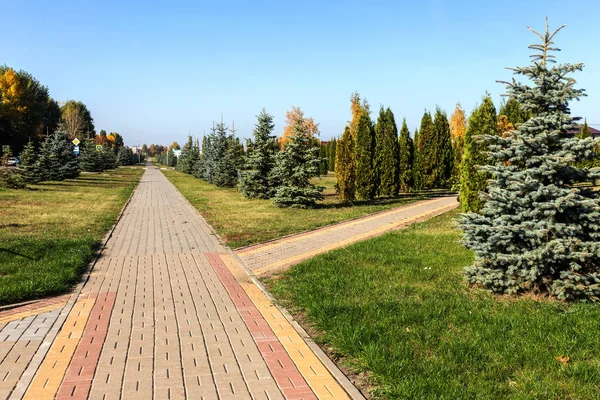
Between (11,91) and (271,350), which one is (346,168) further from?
(11,91)

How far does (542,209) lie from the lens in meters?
5.88

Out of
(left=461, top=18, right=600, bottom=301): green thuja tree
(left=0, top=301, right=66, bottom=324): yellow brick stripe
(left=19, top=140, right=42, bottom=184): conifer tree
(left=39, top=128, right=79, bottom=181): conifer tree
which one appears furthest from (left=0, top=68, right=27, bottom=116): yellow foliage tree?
(left=461, top=18, right=600, bottom=301): green thuja tree

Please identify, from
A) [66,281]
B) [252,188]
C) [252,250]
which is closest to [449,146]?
[252,188]

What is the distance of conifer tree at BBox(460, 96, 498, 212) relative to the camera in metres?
11.3

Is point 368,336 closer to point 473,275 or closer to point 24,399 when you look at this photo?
point 473,275

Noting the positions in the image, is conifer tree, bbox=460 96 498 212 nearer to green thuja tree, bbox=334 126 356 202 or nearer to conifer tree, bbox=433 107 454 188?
green thuja tree, bbox=334 126 356 202

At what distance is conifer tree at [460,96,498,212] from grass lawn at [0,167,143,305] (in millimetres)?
8956

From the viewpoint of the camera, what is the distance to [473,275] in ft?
21.4

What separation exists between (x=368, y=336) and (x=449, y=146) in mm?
24679

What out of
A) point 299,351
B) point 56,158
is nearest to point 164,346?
point 299,351

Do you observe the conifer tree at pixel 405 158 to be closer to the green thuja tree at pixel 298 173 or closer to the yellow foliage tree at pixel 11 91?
the green thuja tree at pixel 298 173

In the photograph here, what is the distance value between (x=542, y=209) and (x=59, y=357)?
19.1 feet

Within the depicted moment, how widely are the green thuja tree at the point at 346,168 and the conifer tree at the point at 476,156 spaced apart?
826 centimetres

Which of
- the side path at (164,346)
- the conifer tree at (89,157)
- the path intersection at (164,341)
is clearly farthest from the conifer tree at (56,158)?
the side path at (164,346)
